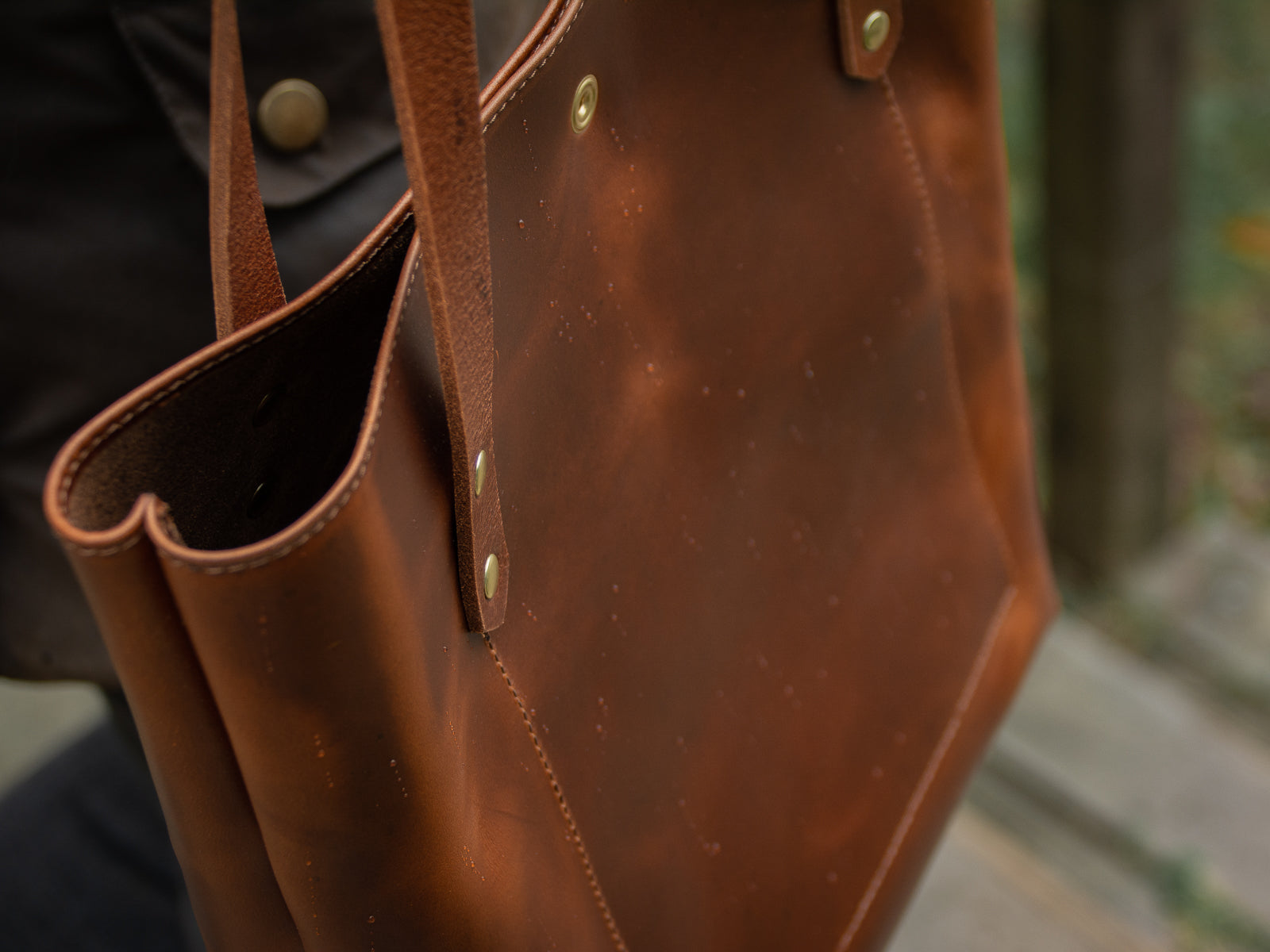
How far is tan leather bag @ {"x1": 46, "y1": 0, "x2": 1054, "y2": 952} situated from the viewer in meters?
0.40

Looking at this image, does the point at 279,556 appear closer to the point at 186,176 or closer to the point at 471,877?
the point at 471,877

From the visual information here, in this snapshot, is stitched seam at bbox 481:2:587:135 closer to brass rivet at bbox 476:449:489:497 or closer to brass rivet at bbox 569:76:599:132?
brass rivet at bbox 569:76:599:132

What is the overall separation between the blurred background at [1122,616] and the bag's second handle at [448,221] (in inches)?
41.1

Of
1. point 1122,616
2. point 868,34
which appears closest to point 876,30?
point 868,34

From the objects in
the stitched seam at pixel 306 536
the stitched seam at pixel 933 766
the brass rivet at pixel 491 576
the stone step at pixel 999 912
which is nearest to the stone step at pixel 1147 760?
the stone step at pixel 999 912

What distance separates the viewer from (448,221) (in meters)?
0.41

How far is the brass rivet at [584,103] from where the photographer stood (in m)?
Result: 0.50

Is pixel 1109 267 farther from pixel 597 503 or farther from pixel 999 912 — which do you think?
pixel 597 503

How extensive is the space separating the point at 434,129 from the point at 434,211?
0.03 metres

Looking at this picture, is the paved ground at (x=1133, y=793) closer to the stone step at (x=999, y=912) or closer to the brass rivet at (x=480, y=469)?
the stone step at (x=999, y=912)

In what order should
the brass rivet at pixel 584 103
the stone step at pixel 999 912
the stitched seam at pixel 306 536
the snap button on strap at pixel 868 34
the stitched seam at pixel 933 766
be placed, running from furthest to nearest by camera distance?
1. the stone step at pixel 999 912
2. the stitched seam at pixel 933 766
3. the snap button on strap at pixel 868 34
4. the brass rivet at pixel 584 103
5. the stitched seam at pixel 306 536

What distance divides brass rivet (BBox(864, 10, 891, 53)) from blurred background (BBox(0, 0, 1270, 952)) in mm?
1013

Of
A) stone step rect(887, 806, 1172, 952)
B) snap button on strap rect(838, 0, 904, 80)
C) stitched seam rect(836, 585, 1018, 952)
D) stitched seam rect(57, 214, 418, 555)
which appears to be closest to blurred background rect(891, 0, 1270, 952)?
stone step rect(887, 806, 1172, 952)

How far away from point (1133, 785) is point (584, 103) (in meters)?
1.35
